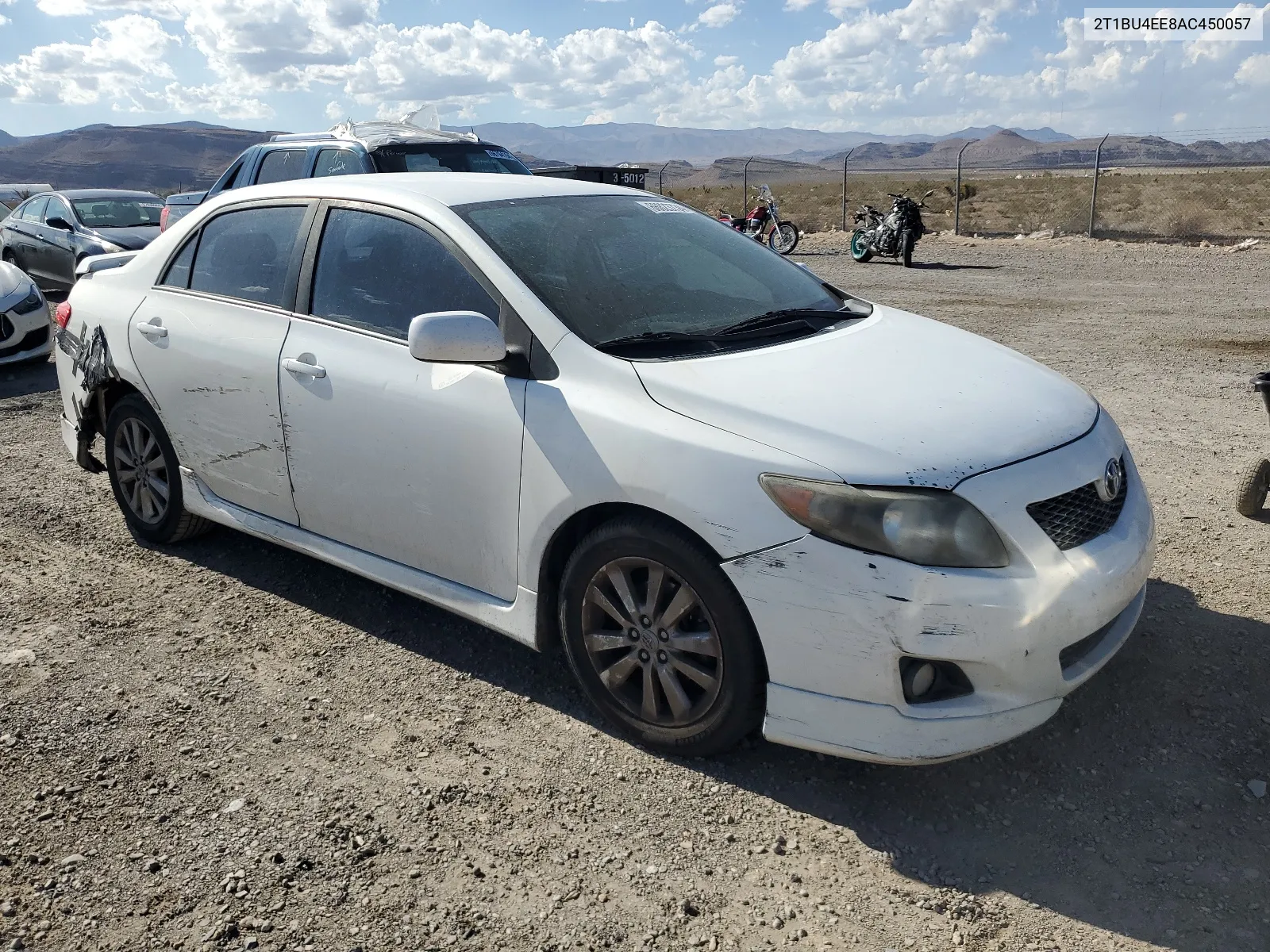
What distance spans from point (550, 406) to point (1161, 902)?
2.08 m

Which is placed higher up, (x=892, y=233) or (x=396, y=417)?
(x=396, y=417)

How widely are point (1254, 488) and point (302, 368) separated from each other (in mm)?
4306

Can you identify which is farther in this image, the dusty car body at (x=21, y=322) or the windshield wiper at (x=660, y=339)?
the dusty car body at (x=21, y=322)

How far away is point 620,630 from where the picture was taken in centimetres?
318

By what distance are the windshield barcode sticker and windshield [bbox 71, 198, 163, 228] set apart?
12124 millimetres

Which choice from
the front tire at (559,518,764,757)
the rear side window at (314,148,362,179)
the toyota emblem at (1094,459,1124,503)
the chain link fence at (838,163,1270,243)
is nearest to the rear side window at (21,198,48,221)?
the rear side window at (314,148,362,179)

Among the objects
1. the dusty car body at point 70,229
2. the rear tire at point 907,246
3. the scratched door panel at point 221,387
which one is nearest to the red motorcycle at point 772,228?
the rear tire at point 907,246

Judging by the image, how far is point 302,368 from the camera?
3.82 m

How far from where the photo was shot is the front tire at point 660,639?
291 cm

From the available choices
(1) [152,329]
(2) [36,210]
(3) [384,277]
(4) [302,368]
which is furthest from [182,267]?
(2) [36,210]

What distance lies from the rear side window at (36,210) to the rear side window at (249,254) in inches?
466

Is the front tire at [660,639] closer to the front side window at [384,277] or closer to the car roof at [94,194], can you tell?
the front side window at [384,277]

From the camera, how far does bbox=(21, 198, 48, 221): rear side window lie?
14.3 metres

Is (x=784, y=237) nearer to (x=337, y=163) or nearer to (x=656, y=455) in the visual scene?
(x=337, y=163)
